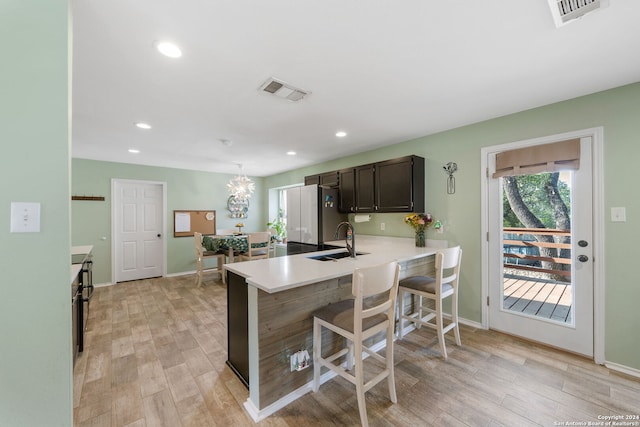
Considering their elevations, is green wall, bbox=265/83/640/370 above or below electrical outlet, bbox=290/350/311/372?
above

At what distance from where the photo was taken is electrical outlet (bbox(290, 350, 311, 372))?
6.07 ft

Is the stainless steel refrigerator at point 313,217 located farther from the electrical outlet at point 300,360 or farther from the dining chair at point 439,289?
the electrical outlet at point 300,360

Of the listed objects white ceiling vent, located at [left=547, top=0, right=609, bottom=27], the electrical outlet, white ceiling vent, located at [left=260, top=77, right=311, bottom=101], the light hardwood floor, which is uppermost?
white ceiling vent, located at [left=547, top=0, right=609, bottom=27]

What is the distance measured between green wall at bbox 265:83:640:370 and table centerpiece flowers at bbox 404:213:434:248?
0.10 m

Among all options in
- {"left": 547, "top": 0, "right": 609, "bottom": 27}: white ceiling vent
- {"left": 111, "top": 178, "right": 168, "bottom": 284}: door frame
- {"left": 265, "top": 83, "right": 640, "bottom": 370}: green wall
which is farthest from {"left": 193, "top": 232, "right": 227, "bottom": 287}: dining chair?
{"left": 547, "top": 0, "right": 609, "bottom": 27}: white ceiling vent

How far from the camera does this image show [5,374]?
1.07 m

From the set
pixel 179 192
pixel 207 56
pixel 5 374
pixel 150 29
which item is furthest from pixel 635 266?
pixel 179 192

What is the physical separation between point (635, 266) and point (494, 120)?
1.83 metres

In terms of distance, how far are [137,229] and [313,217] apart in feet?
12.9

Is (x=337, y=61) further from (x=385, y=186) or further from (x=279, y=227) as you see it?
(x=279, y=227)

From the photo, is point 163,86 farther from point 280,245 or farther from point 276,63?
point 280,245

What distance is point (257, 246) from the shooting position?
5.05 meters

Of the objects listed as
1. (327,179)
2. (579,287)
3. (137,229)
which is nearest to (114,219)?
(137,229)

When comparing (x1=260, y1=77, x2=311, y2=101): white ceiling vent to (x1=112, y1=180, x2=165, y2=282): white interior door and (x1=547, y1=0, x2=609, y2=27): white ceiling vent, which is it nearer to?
(x1=547, y1=0, x2=609, y2=27): white ceiling vent
